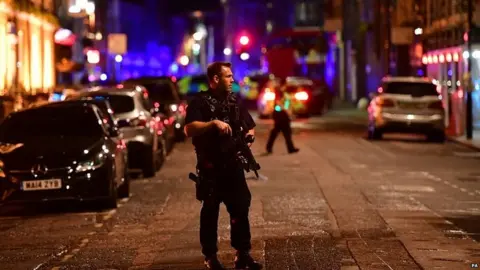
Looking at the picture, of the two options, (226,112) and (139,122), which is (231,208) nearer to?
(226,112)

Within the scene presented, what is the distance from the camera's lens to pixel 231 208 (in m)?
9.14

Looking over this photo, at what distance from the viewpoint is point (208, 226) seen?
921 cm

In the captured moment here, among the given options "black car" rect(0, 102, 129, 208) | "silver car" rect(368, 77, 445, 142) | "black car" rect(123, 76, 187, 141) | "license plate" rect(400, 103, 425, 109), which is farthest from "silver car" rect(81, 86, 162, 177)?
"license plate" rect(400, 103, 425, 109)

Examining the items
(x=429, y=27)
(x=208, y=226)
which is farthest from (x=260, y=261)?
(x=429, y=27)

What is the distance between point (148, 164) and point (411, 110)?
10621mm

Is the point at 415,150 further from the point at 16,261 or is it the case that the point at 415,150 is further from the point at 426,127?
the point at 16,261

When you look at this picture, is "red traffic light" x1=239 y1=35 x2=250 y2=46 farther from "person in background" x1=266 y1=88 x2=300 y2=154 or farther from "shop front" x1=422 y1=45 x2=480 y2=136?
"person in background" x1=266 y1=88 x2=300 y2=154

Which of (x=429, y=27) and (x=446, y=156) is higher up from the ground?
(x=429, y=27)

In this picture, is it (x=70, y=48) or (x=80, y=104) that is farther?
(x=70, y=48)

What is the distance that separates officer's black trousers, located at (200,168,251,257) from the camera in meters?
9.09

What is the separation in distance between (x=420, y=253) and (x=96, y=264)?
304 centimetres

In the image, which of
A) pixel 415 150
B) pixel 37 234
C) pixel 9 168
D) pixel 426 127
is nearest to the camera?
pixel 37 234

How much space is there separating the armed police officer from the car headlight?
4.96m

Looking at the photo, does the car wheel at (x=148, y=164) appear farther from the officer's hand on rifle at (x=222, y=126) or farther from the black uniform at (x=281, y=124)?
the officer's hand on rifle at (x=222, y=126)
